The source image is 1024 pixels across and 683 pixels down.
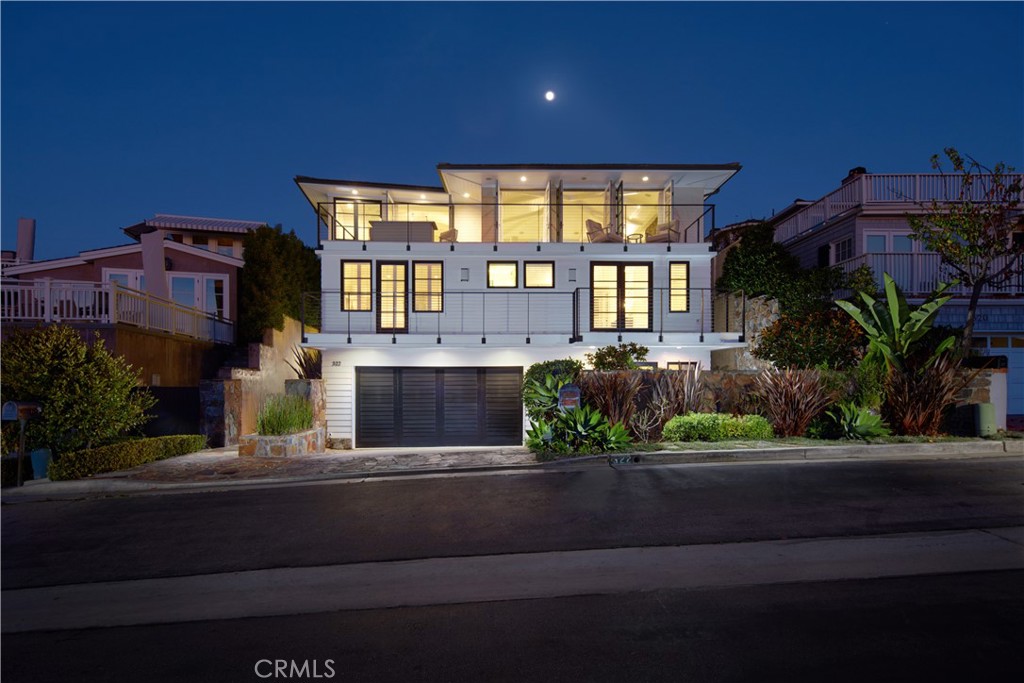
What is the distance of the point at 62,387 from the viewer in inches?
429

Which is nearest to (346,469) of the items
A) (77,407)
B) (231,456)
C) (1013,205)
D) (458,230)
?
(231,456)

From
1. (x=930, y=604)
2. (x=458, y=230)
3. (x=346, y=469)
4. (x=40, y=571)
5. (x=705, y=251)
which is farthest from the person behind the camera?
(x=458, y=230)

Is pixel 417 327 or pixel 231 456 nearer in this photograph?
pixel 231 456

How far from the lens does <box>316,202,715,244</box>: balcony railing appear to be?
59.4 feet

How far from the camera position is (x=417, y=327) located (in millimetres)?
17578

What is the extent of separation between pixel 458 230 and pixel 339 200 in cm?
414

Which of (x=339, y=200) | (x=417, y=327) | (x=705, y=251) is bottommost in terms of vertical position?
(x=417, y=327)

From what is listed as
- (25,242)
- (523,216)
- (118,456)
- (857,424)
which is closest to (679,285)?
(523,216)

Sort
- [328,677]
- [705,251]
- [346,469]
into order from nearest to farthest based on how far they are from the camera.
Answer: [328,677], [346,469], [705,251]

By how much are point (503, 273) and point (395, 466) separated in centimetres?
832

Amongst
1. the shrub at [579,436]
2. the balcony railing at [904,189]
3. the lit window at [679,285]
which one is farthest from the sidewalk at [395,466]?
the balcony railing at [904,189]

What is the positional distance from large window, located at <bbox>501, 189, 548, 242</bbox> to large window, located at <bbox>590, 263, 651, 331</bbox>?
8.74 ft

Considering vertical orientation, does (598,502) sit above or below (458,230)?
below

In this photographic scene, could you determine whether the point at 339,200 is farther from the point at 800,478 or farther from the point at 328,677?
the point at 328,677
